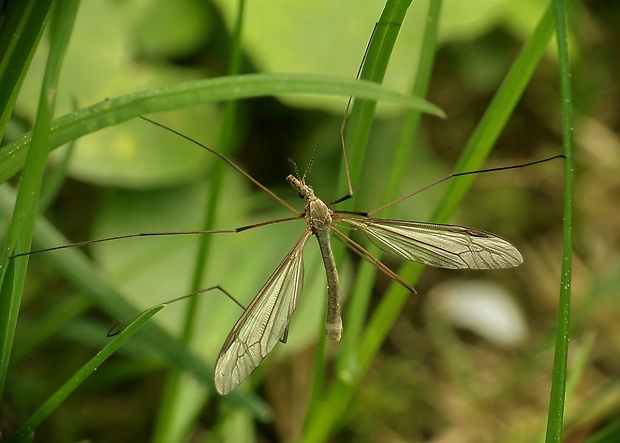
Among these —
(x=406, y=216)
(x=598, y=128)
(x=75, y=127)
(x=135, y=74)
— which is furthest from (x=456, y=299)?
(x=75, y=127)

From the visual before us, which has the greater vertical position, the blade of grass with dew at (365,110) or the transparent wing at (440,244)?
the blade of grass with dew at (365,110)

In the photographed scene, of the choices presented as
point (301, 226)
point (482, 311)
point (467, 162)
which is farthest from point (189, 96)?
point (482, 311)

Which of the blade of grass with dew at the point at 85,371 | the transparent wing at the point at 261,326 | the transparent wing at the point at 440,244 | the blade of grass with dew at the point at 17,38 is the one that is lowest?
the blade of grass with dew at the point at 85,371

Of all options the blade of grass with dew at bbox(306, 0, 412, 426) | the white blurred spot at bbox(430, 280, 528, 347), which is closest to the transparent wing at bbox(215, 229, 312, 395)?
the blade of grass with dew at bbox(306, 0, 412, 426)

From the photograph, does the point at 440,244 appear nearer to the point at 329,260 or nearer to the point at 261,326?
the point at 329,260

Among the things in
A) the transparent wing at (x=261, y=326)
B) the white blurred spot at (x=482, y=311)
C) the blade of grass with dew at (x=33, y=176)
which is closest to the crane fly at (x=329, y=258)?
the transparent wing at (x=261, y=326)

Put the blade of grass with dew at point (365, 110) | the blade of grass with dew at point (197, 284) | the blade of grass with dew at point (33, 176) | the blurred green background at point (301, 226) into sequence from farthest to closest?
the blurred green background at point (301, 226) → the blade of grass with dew at point (197, 284) → the blade of grass with dew at point (365, 110) → the blade of grass with dew at point (33, 176)

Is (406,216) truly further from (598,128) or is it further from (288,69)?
(598,128)

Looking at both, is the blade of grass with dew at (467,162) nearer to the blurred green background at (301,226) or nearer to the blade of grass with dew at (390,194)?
the blade of grass with dew at (390,194)
